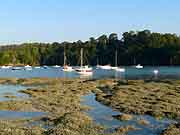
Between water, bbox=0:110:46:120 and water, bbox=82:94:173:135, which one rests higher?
water, bbox=0:110:46:120

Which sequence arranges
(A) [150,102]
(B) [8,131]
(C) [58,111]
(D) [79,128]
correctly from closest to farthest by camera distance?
(B) [8,131] < (D) [79,128] < (C) [58,111] < (A) [150,102]

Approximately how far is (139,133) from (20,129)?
28.5 ft

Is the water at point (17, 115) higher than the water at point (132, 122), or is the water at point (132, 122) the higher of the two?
the water at point (17, 115)

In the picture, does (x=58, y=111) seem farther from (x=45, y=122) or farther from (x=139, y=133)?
(x=139, y=133)

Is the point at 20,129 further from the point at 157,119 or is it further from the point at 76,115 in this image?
the point at 157,119

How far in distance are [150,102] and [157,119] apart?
1244cm

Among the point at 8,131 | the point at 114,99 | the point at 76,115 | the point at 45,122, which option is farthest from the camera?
the point at 114,99

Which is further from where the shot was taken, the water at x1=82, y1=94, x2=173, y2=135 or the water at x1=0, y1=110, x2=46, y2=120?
the water at x1=0, y1=110, x2=46, y2=120

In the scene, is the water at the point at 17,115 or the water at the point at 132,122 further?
the water at the point at 17,115

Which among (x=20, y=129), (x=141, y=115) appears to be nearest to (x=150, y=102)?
(x=141, y=115)

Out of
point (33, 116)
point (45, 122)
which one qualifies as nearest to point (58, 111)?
point (33, 116)

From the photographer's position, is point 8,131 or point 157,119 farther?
point 157,119

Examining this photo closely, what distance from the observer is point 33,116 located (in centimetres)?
3825

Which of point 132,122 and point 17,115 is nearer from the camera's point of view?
point 132,122
